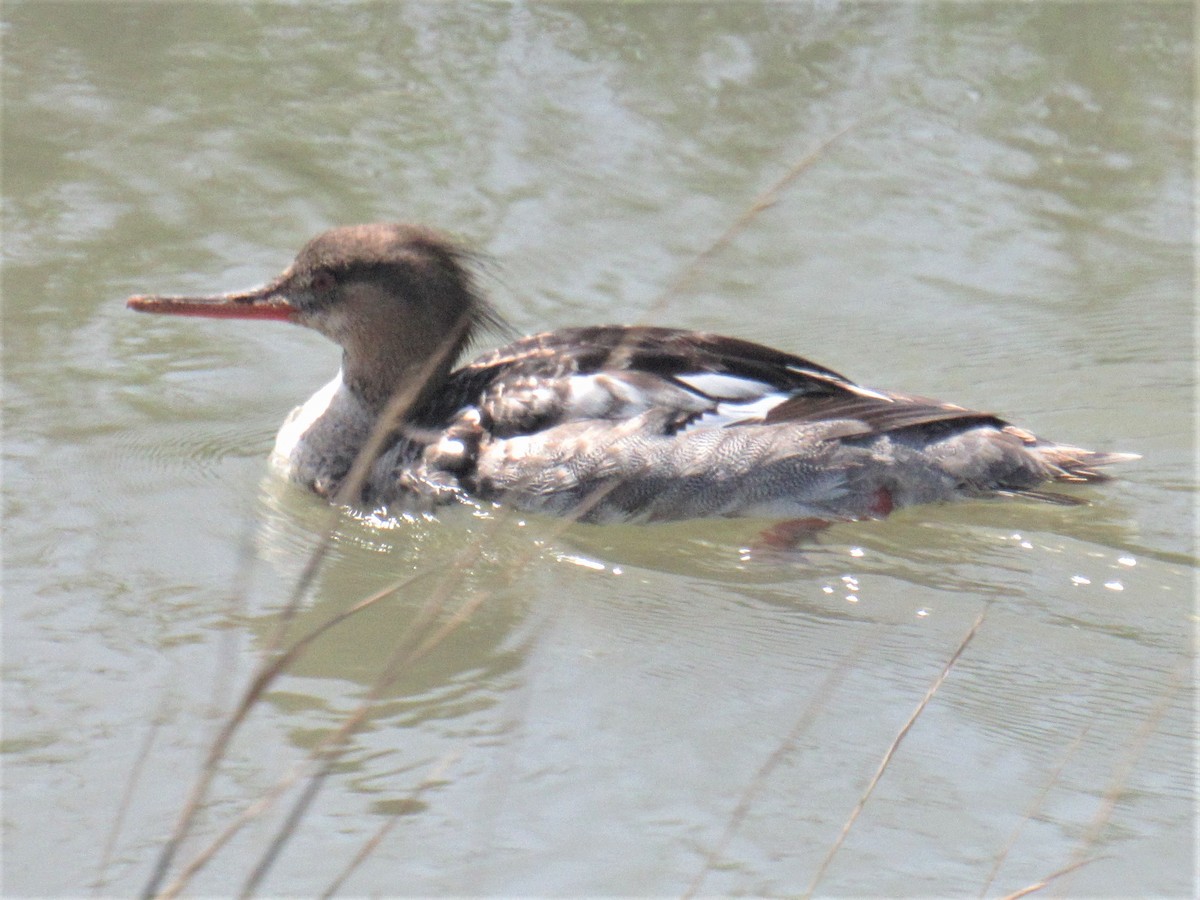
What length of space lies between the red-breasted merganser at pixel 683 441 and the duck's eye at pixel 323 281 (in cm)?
14

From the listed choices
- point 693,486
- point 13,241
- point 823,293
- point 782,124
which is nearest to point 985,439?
point 693,486

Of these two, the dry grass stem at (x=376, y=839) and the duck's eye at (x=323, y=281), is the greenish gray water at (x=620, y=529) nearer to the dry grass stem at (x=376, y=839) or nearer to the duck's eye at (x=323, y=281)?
the dry grass stem at (x=376, y=839)

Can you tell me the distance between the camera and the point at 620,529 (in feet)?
18.5

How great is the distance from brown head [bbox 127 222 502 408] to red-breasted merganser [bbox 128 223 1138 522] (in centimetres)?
2

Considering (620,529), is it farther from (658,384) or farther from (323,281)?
(323,281)

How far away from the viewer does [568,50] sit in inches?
367

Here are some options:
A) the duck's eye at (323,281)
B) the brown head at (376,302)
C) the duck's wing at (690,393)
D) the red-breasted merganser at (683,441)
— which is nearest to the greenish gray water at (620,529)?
the red-breasted merganser at (683,441)

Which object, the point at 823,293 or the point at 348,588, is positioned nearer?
the point at 348,588

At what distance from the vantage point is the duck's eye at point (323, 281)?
19.7 ft

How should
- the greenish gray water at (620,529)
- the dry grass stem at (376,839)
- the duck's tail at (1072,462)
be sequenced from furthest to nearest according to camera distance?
the duck's tail at (1072,462) < the greenish gray water at (620,529) < the dry grass stem at (376,839)

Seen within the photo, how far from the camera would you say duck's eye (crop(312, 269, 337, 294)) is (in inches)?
236

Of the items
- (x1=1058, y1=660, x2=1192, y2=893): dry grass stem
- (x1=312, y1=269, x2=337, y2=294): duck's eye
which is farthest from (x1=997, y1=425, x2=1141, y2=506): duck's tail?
(x1=312, y1=269, x2=337, y2=294): duck's eye

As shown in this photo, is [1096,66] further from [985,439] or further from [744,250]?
[985,439]

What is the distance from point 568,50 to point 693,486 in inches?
175
